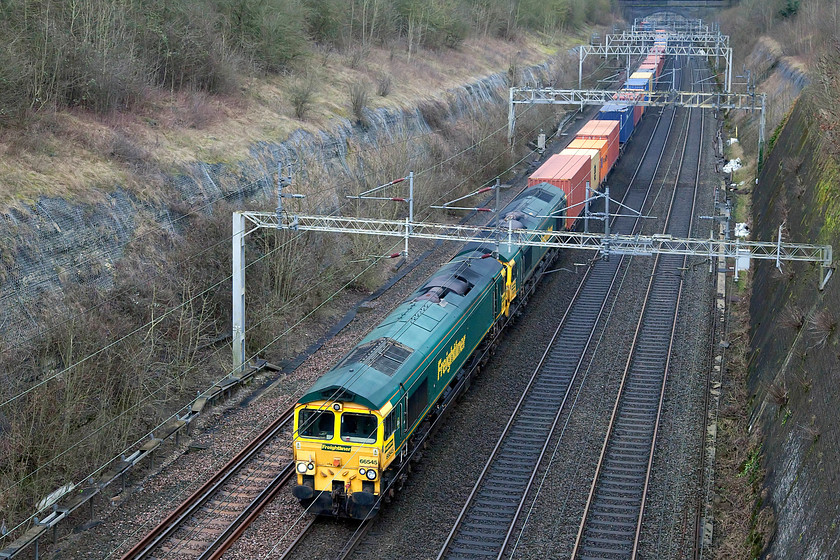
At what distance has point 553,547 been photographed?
16750 mm

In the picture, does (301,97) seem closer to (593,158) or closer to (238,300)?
(593,158)

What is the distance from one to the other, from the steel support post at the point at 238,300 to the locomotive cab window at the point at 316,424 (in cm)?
794

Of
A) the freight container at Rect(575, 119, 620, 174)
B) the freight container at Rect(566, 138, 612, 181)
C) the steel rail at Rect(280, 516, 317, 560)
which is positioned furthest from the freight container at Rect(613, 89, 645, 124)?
the steel rail at Rect(280, 516, 317, 560)

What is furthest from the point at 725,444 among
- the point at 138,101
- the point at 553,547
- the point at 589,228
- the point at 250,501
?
the point at 138,101

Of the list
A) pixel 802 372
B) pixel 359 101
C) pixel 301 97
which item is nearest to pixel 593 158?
pixel 359 101

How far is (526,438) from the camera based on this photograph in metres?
21.3

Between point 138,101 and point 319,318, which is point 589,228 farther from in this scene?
point 138,101

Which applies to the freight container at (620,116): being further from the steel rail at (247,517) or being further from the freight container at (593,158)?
the steel rail at (247,517)

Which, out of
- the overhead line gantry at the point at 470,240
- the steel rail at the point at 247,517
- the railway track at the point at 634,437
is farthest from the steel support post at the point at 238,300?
the railway track at the point at 634,437

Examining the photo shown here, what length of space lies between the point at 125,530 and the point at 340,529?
432 cm

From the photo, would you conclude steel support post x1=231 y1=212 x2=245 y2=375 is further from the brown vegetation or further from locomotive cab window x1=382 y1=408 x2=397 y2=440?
the brown vegetation

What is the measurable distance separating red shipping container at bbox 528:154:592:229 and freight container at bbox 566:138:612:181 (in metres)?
3.16

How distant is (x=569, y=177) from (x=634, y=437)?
15.9 metres

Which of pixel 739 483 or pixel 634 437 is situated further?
pixel 634 437
